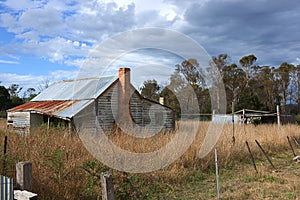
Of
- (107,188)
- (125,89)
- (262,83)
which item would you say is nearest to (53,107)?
(125,89)

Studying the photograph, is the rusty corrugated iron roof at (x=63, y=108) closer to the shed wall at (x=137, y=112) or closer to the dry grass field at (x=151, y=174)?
the shed wall at (x=137, y=112)

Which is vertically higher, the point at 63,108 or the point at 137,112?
the point at 63,108

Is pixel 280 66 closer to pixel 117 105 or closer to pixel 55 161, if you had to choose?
pixel 117 105

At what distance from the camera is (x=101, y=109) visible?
14.8m

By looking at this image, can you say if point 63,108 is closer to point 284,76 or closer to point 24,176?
point 24,176

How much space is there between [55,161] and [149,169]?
256cm

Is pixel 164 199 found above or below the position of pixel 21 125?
below

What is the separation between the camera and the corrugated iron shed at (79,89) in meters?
15.4

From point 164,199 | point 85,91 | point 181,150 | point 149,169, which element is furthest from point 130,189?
point 85,91

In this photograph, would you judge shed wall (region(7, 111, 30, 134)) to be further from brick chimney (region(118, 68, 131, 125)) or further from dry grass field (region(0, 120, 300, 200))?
dry grass field (region(0, 120, 300, 200))

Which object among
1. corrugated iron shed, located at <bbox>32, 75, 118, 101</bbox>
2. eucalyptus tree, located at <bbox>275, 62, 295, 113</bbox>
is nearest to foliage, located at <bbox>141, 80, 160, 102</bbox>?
corrugated iron shed, located at <bbox>32, 75, 118, 101</bbox>

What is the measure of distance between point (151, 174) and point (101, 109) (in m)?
8.16

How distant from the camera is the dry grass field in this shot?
551 cm

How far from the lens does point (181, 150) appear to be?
8.59 meters
